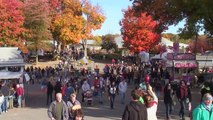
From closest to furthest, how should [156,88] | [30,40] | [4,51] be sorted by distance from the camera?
[156,88] < [4,51] < [30,40]

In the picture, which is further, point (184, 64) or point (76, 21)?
point (76, 21)

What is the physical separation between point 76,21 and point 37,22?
10411 millimetres

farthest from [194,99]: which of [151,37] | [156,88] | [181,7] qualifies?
[151,37]

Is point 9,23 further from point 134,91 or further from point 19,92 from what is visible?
point 134,91

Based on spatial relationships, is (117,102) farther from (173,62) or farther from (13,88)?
(173,62)

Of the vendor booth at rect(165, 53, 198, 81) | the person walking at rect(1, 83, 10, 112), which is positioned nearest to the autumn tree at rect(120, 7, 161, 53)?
the vendor booth at rect(165, 53, 198, 81)

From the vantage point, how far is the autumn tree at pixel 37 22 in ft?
176

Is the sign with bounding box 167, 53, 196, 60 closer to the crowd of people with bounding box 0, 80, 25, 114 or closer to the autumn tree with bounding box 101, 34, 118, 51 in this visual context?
the crowd of people with bounding box 0, 80, 25, 114

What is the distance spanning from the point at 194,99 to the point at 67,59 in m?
38.0

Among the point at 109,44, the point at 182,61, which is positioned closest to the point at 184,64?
the point at 182,61

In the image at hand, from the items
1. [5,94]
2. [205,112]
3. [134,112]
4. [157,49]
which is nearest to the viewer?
[205,112]

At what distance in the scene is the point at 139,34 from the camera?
6519 centimetres

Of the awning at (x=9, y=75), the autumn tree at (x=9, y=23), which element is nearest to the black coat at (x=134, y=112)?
the awning at (x=9, y=75)

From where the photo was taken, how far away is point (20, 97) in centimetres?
2300
